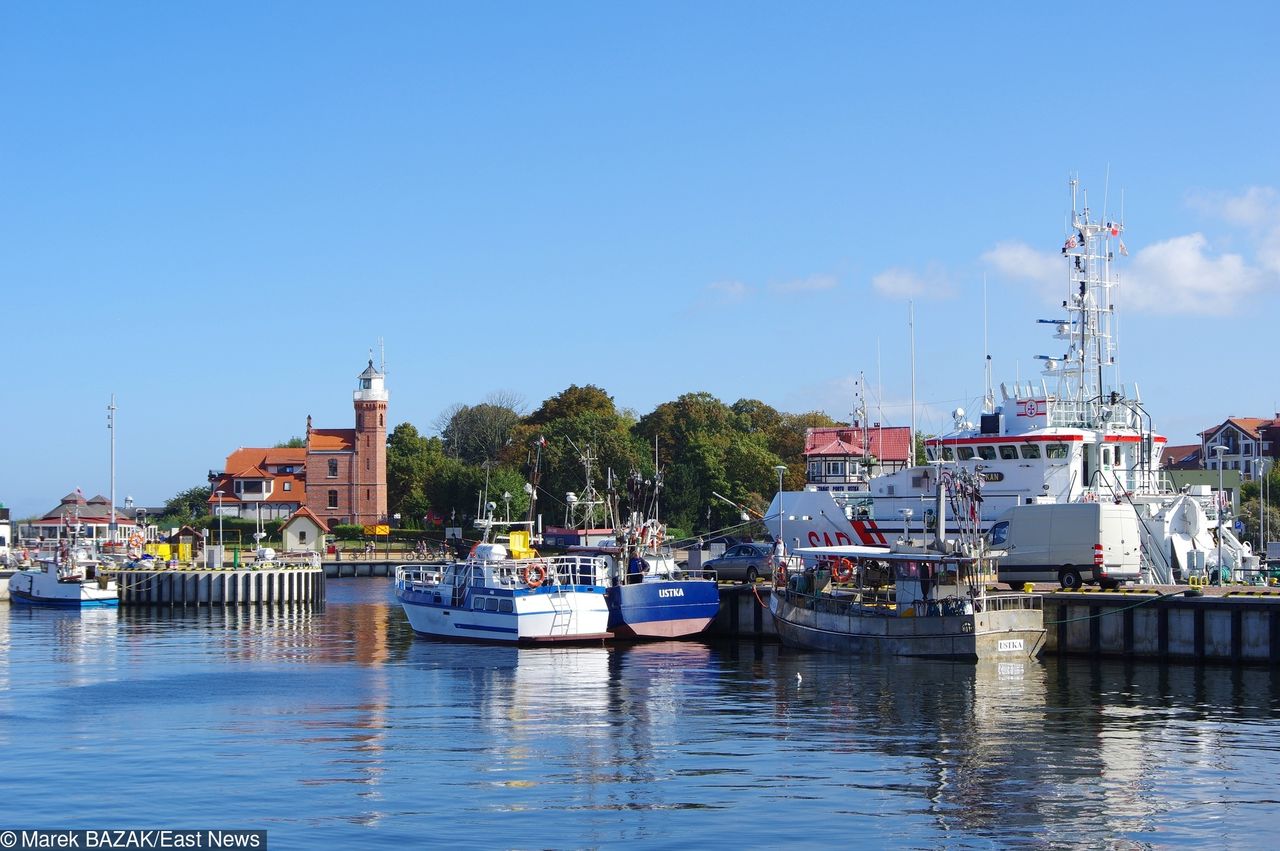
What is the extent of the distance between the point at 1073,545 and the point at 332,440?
10288 centimetres

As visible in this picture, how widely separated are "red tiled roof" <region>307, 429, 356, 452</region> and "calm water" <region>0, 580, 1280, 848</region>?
91878 millimetres

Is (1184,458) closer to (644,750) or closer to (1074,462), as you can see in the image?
(1074,462)

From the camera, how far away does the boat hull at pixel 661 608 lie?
54156 mm

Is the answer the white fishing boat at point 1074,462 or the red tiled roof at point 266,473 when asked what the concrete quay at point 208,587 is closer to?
the white fishing boat at point 1074,462

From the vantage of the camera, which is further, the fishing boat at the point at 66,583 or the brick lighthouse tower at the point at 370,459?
the brick lighthouse tower at the point at 370,459

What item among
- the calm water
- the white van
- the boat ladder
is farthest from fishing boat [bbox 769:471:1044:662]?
the boat ladder

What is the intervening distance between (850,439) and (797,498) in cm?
2155

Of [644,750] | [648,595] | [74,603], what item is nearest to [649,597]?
[648,595]

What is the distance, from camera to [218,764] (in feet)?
99.1

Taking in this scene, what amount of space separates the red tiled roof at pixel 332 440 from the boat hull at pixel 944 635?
3905 inches

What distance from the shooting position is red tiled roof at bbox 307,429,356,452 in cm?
14175

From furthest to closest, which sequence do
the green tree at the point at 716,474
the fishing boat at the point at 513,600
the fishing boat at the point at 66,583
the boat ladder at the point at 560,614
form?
the green tree at the point at 716,474
the fishing boat at the point at 66,583
the fishing boat at the point at 513,600
the boat ladder at the point at 560,614

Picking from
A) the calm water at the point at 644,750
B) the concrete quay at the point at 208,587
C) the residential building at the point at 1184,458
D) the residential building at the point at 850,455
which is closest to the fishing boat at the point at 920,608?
the calm water at the point at 644,750

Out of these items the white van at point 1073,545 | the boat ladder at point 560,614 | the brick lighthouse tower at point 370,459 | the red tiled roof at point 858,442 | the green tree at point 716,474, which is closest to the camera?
the white van at point 1073,545
